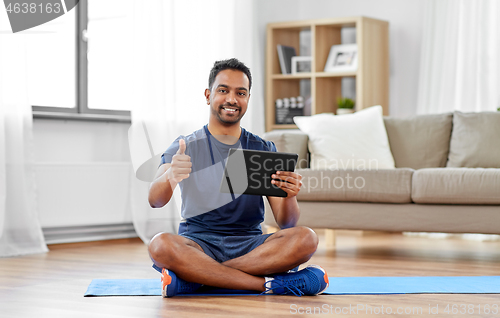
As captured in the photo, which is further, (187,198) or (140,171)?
(140,171)

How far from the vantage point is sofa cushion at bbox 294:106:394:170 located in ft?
11.0

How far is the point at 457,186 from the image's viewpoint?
2811mm

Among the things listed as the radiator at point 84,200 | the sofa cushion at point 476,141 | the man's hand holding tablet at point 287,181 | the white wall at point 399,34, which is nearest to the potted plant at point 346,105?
the white wall at point 399,34

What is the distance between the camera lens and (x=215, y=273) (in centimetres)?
190

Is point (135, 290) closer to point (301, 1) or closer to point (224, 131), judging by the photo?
point (224, 131)

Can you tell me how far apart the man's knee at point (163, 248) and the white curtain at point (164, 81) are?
1774 millimetres

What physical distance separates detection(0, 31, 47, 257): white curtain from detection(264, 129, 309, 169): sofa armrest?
4.32ft

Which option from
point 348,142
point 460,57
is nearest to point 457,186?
point 348,142

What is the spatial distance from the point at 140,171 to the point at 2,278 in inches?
64.1

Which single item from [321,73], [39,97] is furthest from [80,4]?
[321,73]

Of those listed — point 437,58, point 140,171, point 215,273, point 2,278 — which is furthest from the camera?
point 437,58

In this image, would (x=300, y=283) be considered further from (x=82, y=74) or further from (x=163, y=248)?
(x=82, y=74)

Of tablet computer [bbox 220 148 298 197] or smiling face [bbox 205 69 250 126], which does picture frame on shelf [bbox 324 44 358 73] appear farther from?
tablet computer [bbox 220 148 298 197]

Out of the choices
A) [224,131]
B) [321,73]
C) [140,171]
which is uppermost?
[321,73]
